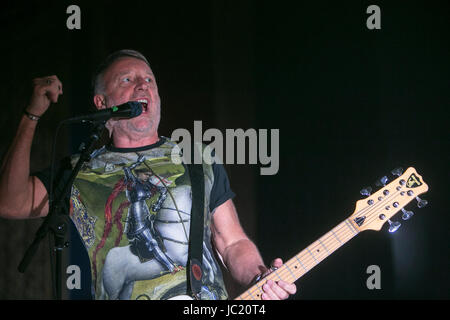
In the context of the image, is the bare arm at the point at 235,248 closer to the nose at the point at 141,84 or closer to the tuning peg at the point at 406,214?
the tuning peg at the point at 406,214

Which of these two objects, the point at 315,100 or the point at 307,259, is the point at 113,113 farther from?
Answer: the point at 315,100

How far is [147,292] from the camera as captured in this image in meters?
1.88

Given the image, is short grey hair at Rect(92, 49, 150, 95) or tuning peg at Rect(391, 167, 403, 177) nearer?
tuning peg at Rect(391, 167, 403, 177)

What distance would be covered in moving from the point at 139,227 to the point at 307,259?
2.18 ft

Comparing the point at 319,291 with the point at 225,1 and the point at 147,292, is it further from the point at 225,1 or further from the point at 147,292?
the point at 225,1

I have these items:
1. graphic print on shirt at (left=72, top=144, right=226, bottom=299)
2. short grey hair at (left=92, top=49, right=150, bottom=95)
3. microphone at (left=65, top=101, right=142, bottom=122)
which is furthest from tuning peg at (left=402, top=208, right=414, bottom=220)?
short grey hair at (left=92, top=49, right=150, bottom=95)

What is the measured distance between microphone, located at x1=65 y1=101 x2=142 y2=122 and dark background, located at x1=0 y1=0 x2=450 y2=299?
69cm

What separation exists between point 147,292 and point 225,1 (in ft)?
4.89

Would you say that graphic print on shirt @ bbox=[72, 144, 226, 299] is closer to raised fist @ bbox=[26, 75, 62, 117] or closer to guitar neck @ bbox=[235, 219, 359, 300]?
guitar neck @ bbox=[235, 219, 359, 300]

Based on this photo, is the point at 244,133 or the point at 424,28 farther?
the point at 244,133

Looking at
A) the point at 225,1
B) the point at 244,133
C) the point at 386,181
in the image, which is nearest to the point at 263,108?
the point at 244,133

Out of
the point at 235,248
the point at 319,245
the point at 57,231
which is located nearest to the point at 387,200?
the point at 319,245

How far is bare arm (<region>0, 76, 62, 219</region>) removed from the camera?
1860mm

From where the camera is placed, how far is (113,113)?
1674mm
